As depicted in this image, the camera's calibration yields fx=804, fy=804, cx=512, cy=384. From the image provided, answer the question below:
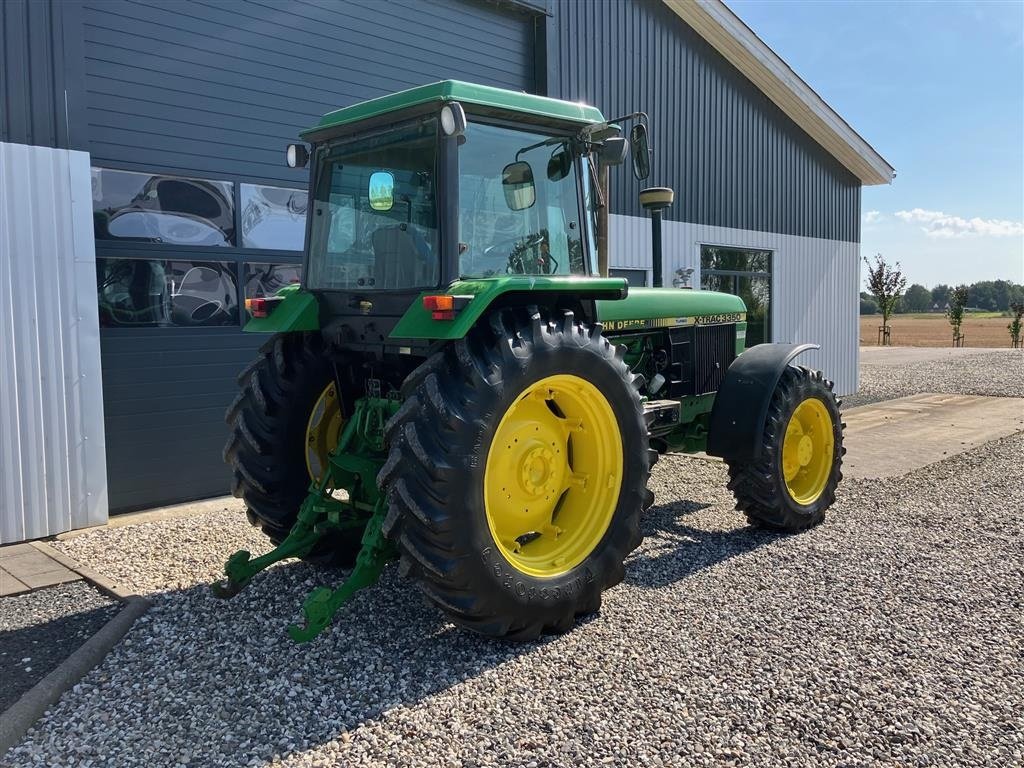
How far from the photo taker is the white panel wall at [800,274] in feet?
34.7

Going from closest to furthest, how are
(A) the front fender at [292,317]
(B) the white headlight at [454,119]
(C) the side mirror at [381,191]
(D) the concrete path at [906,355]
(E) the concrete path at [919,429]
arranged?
(B) the white headlight at [454,119] → (C) the side mirror at [381,191] → (A) the front fender at [292,317] → (E) the concrete path at [919,429] → (D) the concrete path at [906,355]

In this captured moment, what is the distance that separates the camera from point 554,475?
4016 mm

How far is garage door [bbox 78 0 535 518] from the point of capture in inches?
237

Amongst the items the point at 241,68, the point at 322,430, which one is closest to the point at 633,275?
the point at 241,68

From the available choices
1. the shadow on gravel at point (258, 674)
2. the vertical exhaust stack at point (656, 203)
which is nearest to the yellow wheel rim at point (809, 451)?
the vertical exhaust stack at point (656, 203)

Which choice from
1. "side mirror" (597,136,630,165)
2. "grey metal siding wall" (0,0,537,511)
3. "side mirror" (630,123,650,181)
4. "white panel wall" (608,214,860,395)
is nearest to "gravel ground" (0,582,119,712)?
"grey metal siding wall" (0,0,537,511)

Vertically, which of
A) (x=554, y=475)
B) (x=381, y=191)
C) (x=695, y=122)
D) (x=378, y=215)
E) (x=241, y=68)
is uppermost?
(x=695, y=122)

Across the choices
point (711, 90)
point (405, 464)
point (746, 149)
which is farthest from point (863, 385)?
point (405, 464)

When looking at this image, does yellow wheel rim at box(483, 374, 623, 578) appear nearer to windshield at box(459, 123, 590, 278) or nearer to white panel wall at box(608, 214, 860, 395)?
windshield at box(459, 123, 590, 278)

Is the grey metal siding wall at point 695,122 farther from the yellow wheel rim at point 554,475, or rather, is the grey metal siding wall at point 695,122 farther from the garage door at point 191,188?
the yellow wheel rim at point 554,475

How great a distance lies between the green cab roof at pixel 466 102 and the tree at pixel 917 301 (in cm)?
9572

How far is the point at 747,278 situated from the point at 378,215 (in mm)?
9529

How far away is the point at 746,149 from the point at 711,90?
3.83ft

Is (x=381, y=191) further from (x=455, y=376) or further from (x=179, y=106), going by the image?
(x=179, y=106)
